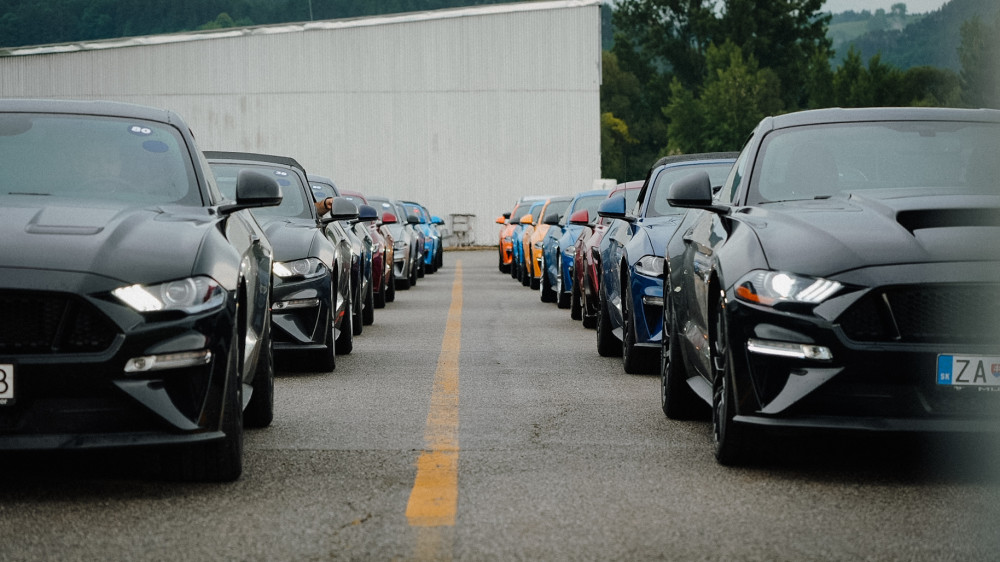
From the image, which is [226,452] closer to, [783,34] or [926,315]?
[926,315]

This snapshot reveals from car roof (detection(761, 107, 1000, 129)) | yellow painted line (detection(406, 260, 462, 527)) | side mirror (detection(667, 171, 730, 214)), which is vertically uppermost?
car roof (detection(761, 107, 1000, 129))

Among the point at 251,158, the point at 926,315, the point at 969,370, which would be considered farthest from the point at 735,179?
the point at 251,158

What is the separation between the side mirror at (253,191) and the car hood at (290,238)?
3.29 metres

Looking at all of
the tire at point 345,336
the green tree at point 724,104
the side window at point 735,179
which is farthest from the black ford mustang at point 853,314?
the green tree at point 724,104

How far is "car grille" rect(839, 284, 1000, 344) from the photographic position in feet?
16.6

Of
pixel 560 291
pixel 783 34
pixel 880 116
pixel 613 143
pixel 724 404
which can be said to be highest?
pixel 783 34

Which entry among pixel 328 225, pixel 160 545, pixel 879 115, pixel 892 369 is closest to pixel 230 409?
pixel 160 545

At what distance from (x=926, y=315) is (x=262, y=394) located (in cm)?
316

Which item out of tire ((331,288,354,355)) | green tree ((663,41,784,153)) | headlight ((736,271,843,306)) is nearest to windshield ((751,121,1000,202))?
headlight ((736,271,843,306))

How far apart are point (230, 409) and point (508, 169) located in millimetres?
48691

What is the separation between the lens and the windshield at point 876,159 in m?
6.61

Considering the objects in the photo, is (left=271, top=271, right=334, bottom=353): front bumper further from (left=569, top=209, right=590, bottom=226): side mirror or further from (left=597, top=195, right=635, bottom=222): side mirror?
(left=569, top=209, right=590, bottom=226): side mirror

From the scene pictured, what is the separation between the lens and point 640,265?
9367 mm

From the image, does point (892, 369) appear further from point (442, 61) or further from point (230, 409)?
point (442, 61)
